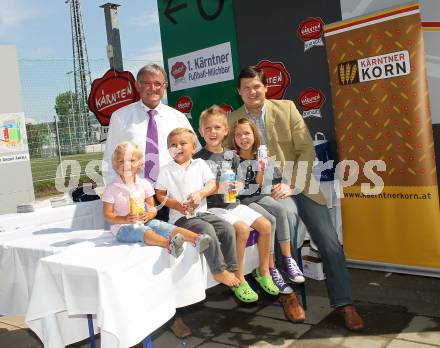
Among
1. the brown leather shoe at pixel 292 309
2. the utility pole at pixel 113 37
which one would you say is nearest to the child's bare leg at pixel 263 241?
the brown leather shoe at pixel 292 309

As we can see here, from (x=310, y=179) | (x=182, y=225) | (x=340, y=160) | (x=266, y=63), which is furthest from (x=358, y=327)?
(x=266, y=63)

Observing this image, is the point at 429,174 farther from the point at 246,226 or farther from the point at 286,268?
the point at 246,226

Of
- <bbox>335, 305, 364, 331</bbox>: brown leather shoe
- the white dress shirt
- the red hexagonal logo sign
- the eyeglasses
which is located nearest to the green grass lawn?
the red hexagonal logo sign

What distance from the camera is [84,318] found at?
10.0ft

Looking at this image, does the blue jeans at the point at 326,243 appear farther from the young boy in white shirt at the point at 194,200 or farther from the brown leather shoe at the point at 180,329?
the brown leather shoe at the point at 180,329

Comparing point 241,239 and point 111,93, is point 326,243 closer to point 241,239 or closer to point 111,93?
point 241,239

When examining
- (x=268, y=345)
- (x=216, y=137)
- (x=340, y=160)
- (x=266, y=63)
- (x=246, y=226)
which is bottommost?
(x=268, y=345)

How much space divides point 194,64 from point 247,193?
309 cm

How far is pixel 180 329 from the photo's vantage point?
3588 millimetres

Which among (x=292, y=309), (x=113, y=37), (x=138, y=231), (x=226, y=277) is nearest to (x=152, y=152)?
(x=138, y=231)

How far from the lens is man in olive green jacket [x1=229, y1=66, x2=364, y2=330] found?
3531 mm

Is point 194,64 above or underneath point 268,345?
above

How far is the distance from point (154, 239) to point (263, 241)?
0.89 meters

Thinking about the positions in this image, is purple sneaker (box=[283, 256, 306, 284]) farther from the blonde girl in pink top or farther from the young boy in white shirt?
the blonde girl in pink top
